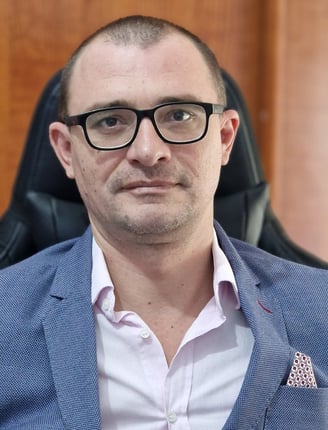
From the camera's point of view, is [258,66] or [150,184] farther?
[258,66]

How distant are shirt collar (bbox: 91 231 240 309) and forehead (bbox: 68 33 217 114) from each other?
267 millimetres

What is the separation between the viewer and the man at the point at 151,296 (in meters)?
1.04

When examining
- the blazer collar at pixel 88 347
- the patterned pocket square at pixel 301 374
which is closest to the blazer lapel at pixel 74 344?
the blazer collar at pixel 88 347

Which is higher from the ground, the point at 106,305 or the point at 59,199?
the point at 59,199

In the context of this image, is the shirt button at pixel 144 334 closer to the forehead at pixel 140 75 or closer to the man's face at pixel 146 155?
the man's face at pixel 146 155

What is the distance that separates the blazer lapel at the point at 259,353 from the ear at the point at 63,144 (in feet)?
1.19

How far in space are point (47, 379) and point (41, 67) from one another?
41.3 inches

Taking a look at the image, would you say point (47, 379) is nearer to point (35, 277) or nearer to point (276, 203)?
point (35, 277)

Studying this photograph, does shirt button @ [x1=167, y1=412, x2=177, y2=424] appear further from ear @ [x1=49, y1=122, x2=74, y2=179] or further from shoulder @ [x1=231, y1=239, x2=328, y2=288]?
ear @ [x1=49, y1=122, x2=74, y2=179]

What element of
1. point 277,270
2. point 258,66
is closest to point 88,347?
point 277,270

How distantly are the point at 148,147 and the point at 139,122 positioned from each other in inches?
2.2

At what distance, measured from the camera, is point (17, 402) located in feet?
3.35

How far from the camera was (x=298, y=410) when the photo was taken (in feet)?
3.49

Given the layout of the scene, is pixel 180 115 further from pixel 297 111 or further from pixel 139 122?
pixel 297 111
